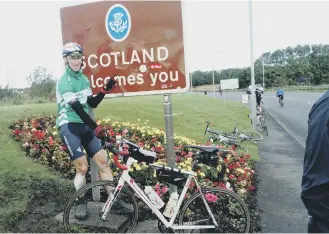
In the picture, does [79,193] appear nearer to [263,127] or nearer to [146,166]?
[146,166]

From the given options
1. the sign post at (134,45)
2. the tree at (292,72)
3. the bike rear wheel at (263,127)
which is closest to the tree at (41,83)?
the bike rear wheel at (263,127)

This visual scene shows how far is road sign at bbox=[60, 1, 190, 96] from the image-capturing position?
4652 millimetres

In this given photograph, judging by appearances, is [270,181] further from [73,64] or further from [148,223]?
[73,64]

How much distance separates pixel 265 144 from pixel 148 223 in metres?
10.1

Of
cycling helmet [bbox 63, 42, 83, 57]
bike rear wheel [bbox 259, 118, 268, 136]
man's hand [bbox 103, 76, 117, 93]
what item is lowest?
bike rear wheel [bbox 259, 118, 268, 136]

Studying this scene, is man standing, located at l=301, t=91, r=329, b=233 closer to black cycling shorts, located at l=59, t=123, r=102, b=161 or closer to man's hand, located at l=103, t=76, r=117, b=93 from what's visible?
black cycling shorts, located at l=59, t=123, r=102, b=161

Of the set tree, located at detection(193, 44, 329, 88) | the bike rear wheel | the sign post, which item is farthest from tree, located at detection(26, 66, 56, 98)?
tree, located at detection(193, 44, 329, 88)

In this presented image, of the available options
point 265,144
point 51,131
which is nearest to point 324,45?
point 265,144

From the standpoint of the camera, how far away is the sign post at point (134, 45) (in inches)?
183

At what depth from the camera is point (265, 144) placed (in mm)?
14016

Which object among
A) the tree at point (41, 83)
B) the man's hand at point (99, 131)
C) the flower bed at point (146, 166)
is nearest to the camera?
the man's hand at point (99, 131)

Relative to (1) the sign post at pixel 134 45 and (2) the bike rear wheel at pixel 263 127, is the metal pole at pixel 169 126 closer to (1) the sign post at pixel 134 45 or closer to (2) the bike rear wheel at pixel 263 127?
(1) the sign post at pixel 134 45

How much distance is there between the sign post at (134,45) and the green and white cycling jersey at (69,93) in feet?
1.71

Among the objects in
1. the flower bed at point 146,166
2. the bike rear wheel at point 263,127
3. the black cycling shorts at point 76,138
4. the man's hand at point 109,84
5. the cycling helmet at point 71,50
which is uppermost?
the cycling helmet at point 71,50
